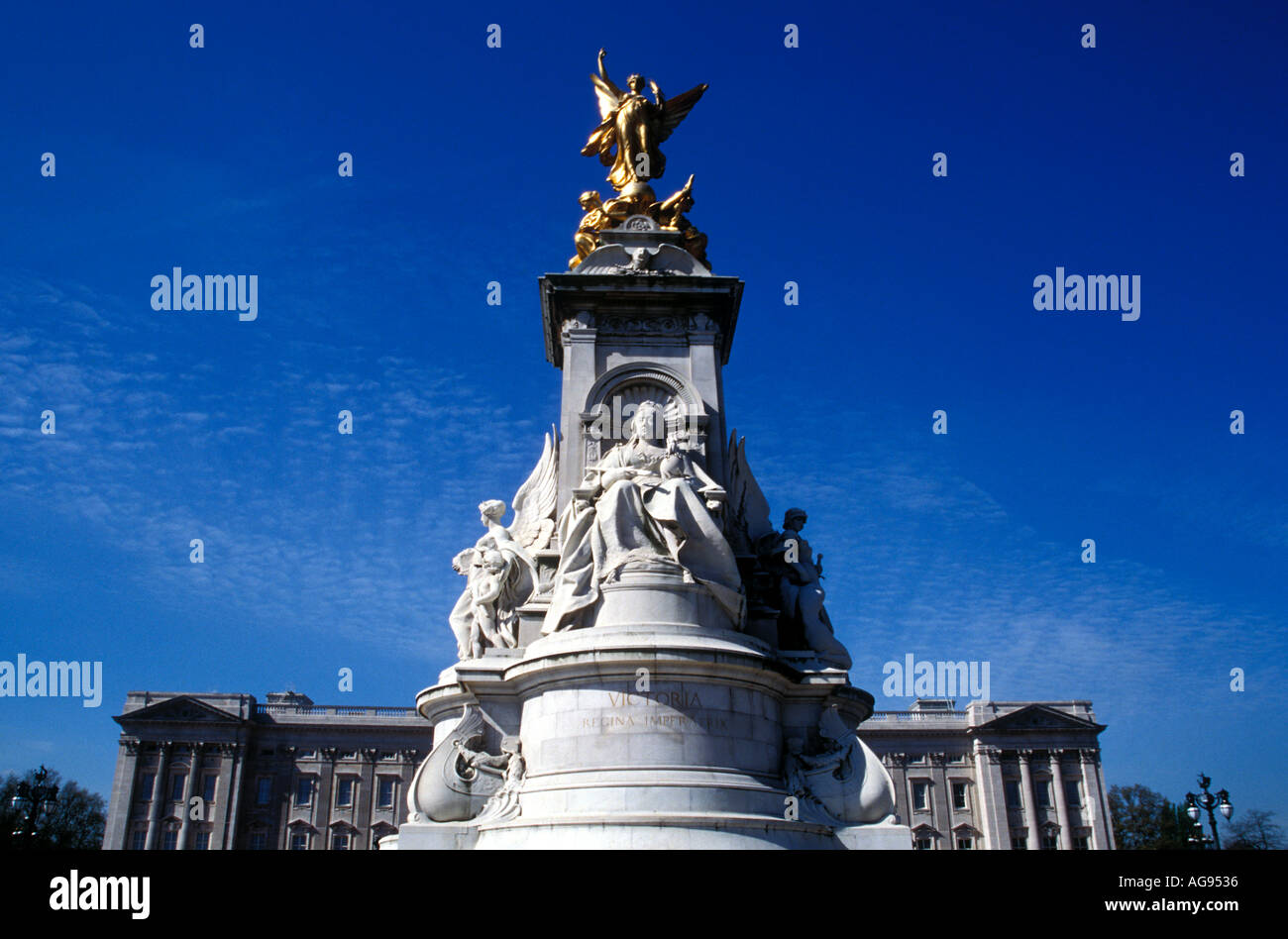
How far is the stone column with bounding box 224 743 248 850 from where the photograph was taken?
62.6m

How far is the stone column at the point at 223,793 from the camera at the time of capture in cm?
6247

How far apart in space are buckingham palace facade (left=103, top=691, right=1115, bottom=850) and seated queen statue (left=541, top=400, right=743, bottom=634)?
165 feet

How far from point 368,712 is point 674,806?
55.1 metres

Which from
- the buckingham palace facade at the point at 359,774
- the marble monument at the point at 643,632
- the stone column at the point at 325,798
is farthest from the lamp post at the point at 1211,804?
the stone column at the point at 325,798

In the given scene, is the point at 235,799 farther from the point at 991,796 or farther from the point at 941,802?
the point at 991,796

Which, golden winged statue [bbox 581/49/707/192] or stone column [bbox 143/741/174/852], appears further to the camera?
stone column [bbox 143/741/174/852]

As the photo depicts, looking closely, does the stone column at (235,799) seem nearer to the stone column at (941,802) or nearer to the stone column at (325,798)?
the stone column at (325,798)

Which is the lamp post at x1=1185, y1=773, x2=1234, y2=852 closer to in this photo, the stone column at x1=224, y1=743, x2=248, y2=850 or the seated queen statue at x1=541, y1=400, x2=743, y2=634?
the seated queen statue at x1=541, y1=400, x2=743, y2=634

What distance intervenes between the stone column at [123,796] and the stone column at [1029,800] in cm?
5719

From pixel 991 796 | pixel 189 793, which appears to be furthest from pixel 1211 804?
pixel 189 793

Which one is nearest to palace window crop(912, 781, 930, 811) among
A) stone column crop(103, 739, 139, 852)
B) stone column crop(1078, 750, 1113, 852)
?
stone column crop(1078, 750, 1113, 852)

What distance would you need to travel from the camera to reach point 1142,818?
228 ft

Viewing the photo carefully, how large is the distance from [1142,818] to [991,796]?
49.3 ft
